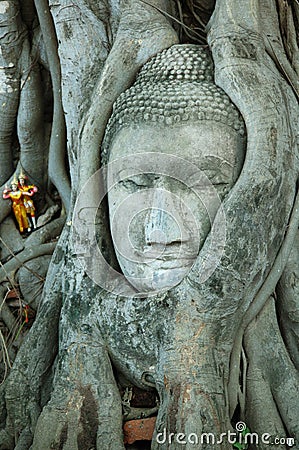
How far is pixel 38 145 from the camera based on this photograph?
385 centimetres

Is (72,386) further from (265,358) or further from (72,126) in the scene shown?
(72,126)

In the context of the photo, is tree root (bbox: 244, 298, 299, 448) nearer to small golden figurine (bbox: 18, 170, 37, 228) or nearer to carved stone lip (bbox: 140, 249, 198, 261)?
carved stone lip (bbox: 140, 249, 198, 261)

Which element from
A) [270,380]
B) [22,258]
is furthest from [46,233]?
[270,380]

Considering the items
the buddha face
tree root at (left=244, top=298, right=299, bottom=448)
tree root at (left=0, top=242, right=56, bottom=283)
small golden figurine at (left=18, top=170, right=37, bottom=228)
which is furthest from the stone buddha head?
small golden figurine at (left=18, top=170, right=37, bottom=228)

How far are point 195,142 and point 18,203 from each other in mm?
1223

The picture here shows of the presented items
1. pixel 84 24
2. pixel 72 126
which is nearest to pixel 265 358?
pixel 72 126

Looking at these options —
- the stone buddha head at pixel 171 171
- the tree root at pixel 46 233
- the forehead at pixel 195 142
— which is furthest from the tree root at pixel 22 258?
the forehead at pixel 195 142

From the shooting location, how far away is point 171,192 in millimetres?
2758

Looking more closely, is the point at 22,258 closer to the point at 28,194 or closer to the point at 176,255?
the point at 28,194

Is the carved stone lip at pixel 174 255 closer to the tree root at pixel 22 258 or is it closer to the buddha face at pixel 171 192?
the buddha face at pixel 171 192

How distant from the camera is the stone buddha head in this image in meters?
2.74

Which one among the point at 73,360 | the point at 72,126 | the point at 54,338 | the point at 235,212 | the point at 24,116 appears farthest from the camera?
the point at 24,116

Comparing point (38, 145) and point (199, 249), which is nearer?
point (199, 249)

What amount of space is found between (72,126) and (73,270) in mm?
654
